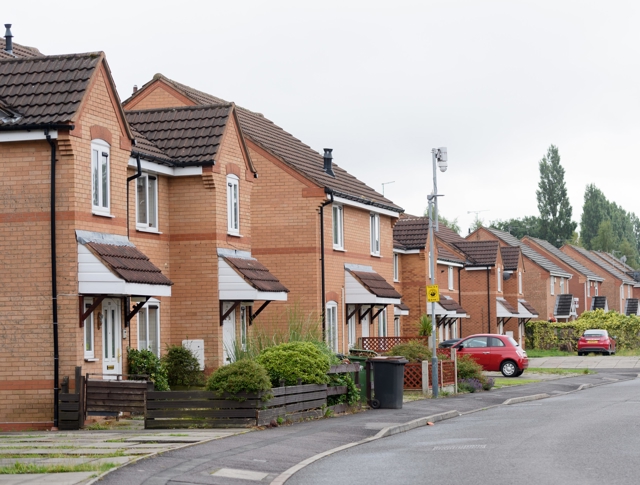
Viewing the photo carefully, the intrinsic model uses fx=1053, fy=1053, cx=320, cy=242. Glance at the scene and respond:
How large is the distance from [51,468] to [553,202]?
115539mm

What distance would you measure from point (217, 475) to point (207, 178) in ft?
48.9

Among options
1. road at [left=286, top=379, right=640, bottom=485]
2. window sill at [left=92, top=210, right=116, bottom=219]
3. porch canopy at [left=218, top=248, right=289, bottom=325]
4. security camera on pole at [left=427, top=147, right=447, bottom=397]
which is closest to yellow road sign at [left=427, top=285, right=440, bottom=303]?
security camera on pole at [left=427, top=147, right=447, bottom=397]

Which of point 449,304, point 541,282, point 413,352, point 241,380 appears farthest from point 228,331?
point 541,282

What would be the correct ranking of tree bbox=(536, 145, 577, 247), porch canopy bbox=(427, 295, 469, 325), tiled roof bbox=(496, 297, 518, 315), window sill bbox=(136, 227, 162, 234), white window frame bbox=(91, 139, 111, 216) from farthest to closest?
1. tree bbox=(536, 145, 577, 247)
2. tiled roof bbox=(496, 297, 518, 315)
3. porch canopy bbox=(427, 295, 469, 325)
4. window sill bbox=(136, 227, 162, 234)
5. white window frame bbox=(91, 139, 111, 216)

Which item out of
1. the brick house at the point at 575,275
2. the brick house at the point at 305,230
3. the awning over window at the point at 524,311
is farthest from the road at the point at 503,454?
the brick house at the point at 575,275

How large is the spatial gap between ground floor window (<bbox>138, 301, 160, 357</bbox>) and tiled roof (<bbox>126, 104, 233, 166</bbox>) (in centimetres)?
383

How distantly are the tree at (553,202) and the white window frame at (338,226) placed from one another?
3501 inches

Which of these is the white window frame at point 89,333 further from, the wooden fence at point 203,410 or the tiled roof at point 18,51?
the tiled roof at point 18,51

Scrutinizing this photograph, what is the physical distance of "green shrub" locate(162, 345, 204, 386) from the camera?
2661 cm

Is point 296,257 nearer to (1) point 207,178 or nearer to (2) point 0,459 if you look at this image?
(1) point 207,178

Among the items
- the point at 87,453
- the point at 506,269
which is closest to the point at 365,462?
the point at 87,453

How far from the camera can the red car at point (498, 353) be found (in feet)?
130

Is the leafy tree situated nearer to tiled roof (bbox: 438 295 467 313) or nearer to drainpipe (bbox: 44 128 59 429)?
tiled roof (bbox: 438 295 467 313)

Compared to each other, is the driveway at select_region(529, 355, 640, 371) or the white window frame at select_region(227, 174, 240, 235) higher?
the white window frame at select_region(227, 174, 240, 235)
